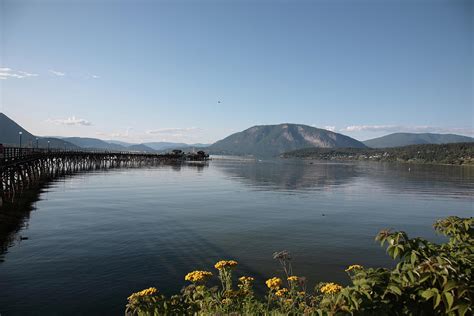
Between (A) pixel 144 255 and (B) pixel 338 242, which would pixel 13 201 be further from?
(B) pixel 338 242

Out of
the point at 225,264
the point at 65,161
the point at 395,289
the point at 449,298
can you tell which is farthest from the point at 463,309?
the point at 65,161

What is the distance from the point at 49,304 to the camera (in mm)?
11023

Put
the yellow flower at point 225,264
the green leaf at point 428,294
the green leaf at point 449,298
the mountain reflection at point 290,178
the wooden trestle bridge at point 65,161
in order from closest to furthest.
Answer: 1. the green leaf at point 449,298
2. the green leaf at point 428,294
3. the yellow flower at point 225,264
4. the wooden trestle bridge at point 65,161
5. the mountain reflection at point 290,178

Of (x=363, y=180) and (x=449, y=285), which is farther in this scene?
(x=363, y=180)

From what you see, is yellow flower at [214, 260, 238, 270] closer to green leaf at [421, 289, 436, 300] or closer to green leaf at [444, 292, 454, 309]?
green leaf at [421, 289, 436, 300]

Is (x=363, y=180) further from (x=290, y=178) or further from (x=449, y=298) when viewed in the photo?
(x=449, y=298)

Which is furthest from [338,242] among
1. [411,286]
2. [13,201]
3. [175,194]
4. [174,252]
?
[13,201]

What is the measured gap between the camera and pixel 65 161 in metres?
95.3

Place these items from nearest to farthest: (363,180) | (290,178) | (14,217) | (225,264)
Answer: (225,264) → (14,217) → (363,180) → (290,178)

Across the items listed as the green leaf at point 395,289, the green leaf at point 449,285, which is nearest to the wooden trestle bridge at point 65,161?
the green leaf at point 395,289

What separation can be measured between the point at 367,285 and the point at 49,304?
11376 mm

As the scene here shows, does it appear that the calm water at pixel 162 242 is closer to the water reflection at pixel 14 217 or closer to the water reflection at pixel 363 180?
the water reflection at pixel 14 217

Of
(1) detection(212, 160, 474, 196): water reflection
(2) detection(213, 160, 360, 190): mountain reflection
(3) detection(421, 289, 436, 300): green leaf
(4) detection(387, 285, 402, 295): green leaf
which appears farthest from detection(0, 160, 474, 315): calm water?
(2) detection(213, 160, 360, 190): mountain reflection

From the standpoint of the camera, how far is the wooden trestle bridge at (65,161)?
42322 millimetres
